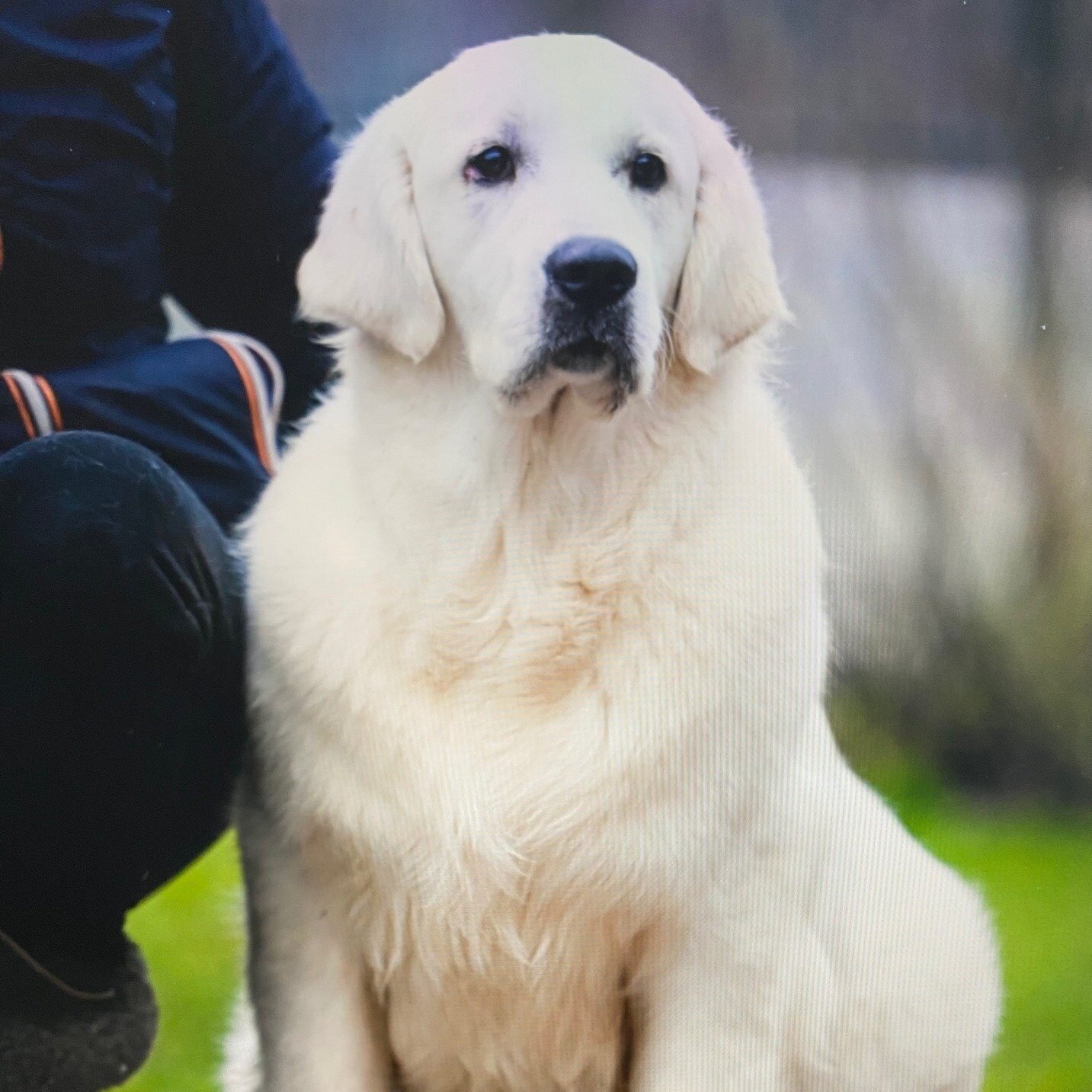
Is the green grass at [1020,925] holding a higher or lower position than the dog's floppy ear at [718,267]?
lower

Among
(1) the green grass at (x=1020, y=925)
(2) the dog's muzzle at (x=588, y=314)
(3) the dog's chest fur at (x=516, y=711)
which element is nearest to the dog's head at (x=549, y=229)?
(2) the dog's muzzle at (x=588, y=314)

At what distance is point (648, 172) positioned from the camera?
1438 millimetres

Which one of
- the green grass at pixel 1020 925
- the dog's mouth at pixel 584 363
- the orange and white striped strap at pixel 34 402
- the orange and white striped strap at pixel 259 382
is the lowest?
the green grass at pixel 1020 925

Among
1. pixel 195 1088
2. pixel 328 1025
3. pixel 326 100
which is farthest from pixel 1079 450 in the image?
pixel 195 1088

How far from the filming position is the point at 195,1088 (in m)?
1.79

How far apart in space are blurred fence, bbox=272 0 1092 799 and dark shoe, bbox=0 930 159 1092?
81 centimetres

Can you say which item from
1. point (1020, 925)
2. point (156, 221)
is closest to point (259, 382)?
point (156, 221)

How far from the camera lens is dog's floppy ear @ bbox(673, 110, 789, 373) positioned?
148cm

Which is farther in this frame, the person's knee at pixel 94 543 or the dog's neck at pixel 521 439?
the dog's neck at pixel 521 439

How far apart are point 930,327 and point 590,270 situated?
0.41 m

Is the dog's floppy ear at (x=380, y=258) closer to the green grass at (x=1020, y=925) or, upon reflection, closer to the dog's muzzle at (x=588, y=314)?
the dog's muzzle at (x=588, y=314)

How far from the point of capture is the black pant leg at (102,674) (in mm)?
1422

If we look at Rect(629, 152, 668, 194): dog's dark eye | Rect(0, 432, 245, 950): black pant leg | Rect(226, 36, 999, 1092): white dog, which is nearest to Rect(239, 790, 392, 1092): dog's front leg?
Rect(226, 36, 999, 1092): white dog

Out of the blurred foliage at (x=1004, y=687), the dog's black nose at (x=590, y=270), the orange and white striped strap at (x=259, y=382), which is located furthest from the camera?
the orange and white striped strap at (x=259, y=382)
